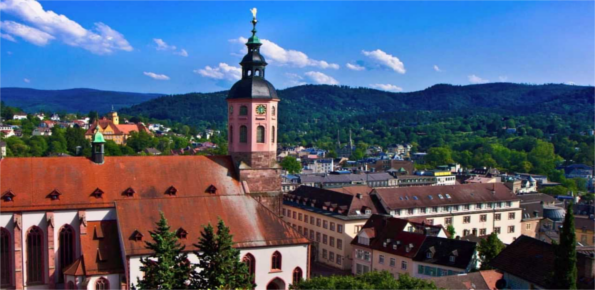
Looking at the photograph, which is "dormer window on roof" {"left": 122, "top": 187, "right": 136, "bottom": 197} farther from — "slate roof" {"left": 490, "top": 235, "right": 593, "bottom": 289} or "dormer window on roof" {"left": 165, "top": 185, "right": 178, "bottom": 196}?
"slate roof" {"left": 490, "top": 235, "right": 593, "bottom": 289}

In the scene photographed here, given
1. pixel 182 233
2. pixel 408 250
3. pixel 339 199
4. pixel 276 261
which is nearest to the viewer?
pixel 182 233

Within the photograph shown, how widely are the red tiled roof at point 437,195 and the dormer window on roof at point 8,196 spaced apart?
Answer: 42984mm

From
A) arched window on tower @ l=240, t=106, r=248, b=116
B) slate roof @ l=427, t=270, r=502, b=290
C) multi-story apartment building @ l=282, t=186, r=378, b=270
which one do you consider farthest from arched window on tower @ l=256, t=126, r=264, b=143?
multi-story apartment building @ l=282, t=186, r=378, b=270

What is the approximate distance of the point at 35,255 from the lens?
3931 centimetres

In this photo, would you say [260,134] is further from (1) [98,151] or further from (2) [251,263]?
(1) [98,151]

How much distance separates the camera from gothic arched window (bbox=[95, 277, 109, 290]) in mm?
37188

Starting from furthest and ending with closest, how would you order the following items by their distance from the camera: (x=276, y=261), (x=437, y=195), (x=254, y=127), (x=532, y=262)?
(x=437, y=195) → (x=254, y=127) → (x=276, y=261) → (x=532, y=262)

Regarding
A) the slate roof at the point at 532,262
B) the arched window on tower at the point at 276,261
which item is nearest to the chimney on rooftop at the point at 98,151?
the arched window on tower at the point at 276,261

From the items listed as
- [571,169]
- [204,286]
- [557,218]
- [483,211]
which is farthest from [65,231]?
[571,169]

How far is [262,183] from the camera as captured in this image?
45.1m

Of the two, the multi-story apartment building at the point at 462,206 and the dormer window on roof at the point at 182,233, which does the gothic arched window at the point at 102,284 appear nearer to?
the dormer window on roof at the point at 182,233

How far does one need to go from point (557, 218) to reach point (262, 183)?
54.6m

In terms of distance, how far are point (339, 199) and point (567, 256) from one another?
123 feet

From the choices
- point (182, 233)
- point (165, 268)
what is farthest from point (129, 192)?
point (165, 268)
